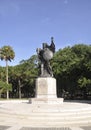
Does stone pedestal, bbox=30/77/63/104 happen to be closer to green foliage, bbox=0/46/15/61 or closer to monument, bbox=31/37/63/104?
monument, bbox=31/37/63/104

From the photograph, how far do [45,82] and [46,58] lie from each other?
218 cm

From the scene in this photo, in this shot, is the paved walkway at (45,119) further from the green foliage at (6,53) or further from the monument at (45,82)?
the green foliage at (6,53)

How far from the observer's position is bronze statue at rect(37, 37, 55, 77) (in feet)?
73.5

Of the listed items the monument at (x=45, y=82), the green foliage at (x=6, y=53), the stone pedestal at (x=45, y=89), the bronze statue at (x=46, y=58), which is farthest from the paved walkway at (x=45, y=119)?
the green foliage at (x=6, y=53)

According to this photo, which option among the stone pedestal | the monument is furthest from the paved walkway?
the stone pedestal

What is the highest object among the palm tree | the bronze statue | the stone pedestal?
the palm tree

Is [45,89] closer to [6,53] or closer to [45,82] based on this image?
[45,82]

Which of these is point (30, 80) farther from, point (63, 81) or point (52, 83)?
point (52, 83)

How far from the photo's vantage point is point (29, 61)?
69812 millimetres

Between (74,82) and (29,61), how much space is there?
21.3m

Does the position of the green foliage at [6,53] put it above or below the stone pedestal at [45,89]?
above

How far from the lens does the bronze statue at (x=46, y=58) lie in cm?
2241

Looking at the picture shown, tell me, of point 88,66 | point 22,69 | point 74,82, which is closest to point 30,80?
point 22,69

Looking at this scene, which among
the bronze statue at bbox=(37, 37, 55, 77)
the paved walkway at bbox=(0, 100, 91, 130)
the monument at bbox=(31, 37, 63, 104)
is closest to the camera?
the paved walkway at bbox=(0, 100, 91, 130)
